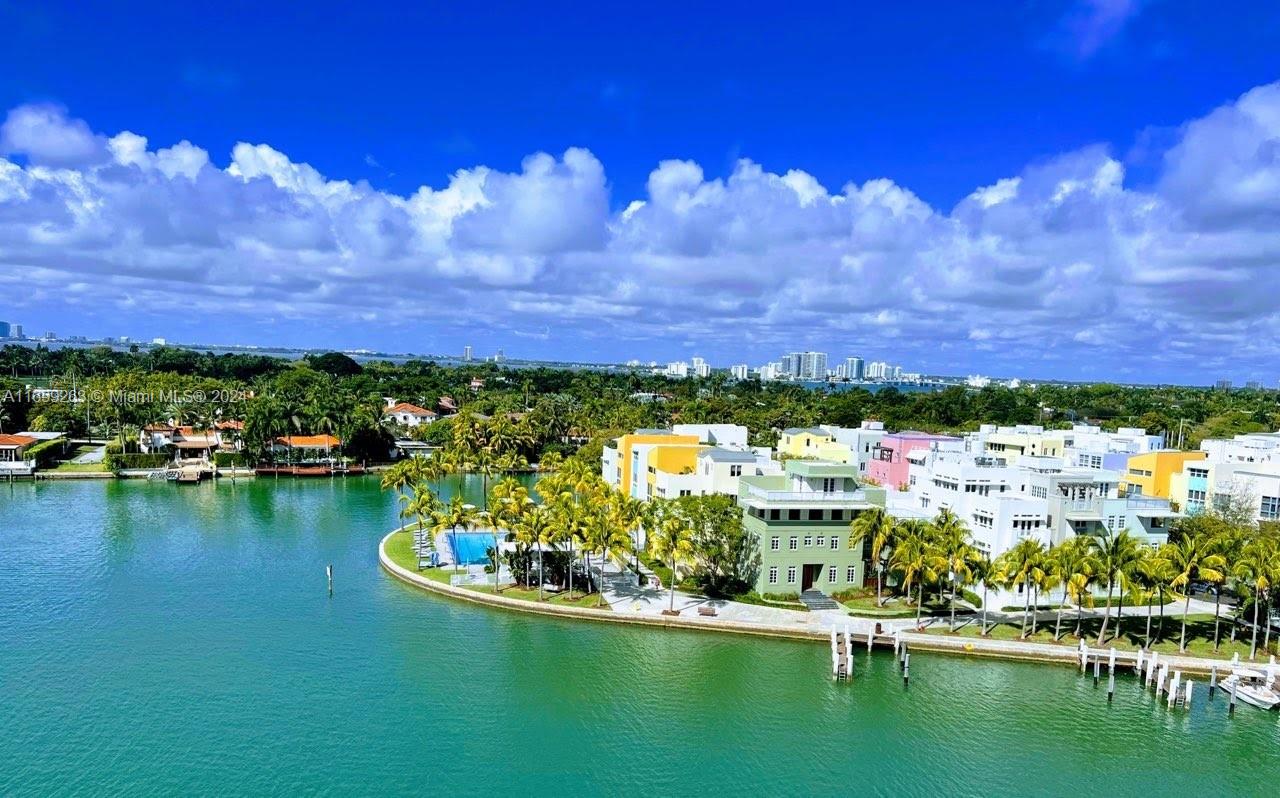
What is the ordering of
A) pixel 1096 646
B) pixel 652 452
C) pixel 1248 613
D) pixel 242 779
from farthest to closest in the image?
pixel 652 452
pixel 1248 613
pixel 1096 646
pixel 242 779

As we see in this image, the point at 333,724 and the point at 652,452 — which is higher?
the point at 652,452

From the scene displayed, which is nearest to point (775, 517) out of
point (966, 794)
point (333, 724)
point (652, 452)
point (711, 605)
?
point (711, 605)

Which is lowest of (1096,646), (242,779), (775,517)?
(242,779)

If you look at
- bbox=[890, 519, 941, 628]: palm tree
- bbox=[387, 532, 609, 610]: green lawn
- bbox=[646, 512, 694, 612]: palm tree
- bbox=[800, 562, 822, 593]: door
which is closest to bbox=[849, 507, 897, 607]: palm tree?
bbox=[890, 519, 941, 628]: palm tree

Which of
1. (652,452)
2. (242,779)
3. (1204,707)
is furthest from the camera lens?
(652,452)

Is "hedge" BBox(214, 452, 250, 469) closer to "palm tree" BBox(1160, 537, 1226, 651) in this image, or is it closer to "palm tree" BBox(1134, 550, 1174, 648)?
"palm tree" BBox(1134, 550, 1174, 648)

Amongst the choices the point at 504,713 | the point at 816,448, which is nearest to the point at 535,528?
the point at 504,713

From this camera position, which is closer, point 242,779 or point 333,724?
point 242,779

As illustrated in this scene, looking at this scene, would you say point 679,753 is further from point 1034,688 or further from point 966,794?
point 1034,688

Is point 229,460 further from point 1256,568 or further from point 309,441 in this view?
point 1256,568
